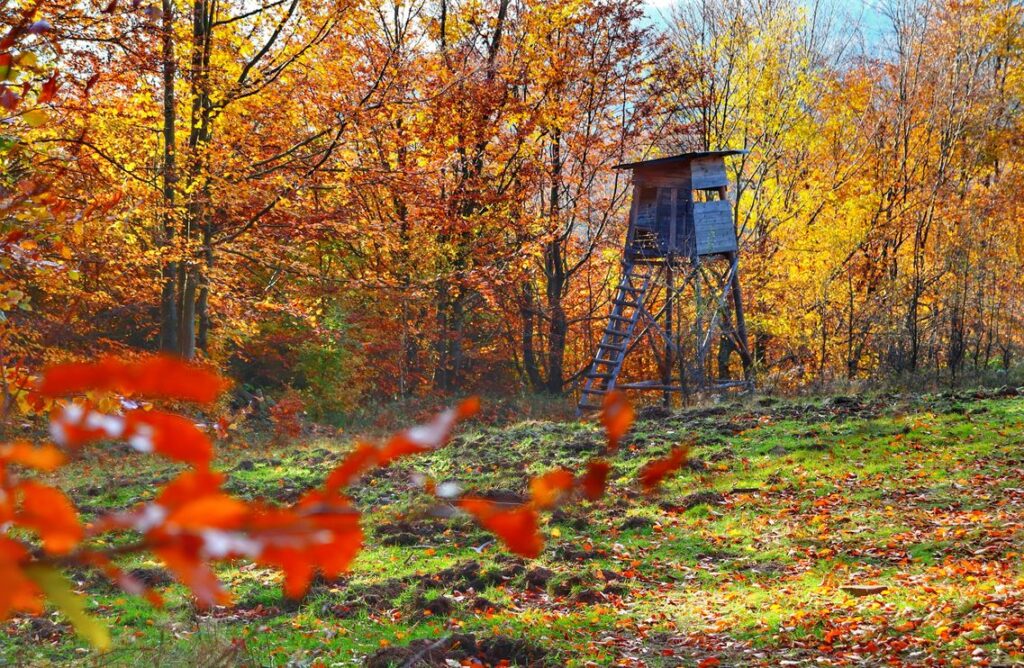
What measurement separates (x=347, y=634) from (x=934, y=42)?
1795 cm

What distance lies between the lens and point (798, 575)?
6.97m

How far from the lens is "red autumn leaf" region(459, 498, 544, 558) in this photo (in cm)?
65

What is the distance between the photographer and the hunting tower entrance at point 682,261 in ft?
51.9

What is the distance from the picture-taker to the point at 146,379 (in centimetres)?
56

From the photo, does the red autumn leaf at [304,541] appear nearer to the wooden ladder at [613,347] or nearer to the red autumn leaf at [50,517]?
the red autumn leaf at [50,517]

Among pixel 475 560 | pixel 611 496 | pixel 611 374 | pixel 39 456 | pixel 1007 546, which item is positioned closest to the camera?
pixel 39 456

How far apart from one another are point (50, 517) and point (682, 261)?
51.4 ft

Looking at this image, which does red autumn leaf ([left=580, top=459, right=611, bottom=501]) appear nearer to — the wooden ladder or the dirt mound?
the dirt mound

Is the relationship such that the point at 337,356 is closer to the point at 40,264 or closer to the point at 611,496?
the point at 611,496

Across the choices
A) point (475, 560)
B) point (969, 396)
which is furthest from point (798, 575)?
point (969, 396)

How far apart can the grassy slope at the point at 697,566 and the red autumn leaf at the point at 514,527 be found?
3.81 metres

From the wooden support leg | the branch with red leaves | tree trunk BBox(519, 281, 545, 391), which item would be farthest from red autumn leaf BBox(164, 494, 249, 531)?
tree trunk BBox(519, 281, 545, 391)

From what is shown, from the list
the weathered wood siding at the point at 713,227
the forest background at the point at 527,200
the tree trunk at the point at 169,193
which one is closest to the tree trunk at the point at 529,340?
the forest background at the point at 527,200

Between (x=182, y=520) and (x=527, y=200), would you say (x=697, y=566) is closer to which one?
(x=182, y=520)
